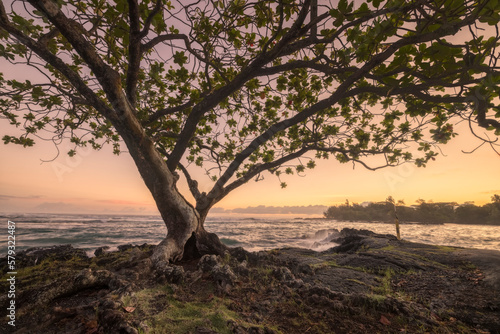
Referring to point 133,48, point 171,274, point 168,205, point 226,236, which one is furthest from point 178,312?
point 226,236

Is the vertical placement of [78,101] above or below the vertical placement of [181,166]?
above

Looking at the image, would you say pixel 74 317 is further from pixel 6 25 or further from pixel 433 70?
pixel 433 70

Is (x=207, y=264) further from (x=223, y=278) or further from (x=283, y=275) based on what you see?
(x=283, y=275)

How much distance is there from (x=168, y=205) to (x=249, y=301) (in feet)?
10.7

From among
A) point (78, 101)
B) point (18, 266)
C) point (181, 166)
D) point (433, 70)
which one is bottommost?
point (18, 266)

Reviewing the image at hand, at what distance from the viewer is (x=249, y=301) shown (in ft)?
9.60

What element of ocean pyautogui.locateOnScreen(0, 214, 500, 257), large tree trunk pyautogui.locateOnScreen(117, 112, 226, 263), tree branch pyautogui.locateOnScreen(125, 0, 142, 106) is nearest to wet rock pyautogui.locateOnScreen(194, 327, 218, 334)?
large tree trunk pyautogui.locateOnScreen(117, 112, 226, 263)

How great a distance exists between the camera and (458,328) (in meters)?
2.35

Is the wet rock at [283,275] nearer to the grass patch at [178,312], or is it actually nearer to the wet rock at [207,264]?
the wet rock at [207,264]

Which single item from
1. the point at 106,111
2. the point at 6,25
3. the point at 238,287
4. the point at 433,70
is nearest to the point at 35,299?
the point at 238,287

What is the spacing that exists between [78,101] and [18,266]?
588 centimetres

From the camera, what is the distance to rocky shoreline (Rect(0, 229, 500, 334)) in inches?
81.1

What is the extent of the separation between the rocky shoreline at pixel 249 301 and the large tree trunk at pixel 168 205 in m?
0.89

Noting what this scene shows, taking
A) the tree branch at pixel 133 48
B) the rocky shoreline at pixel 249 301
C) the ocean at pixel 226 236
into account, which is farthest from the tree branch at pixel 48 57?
the ocean at pixel 226 236
